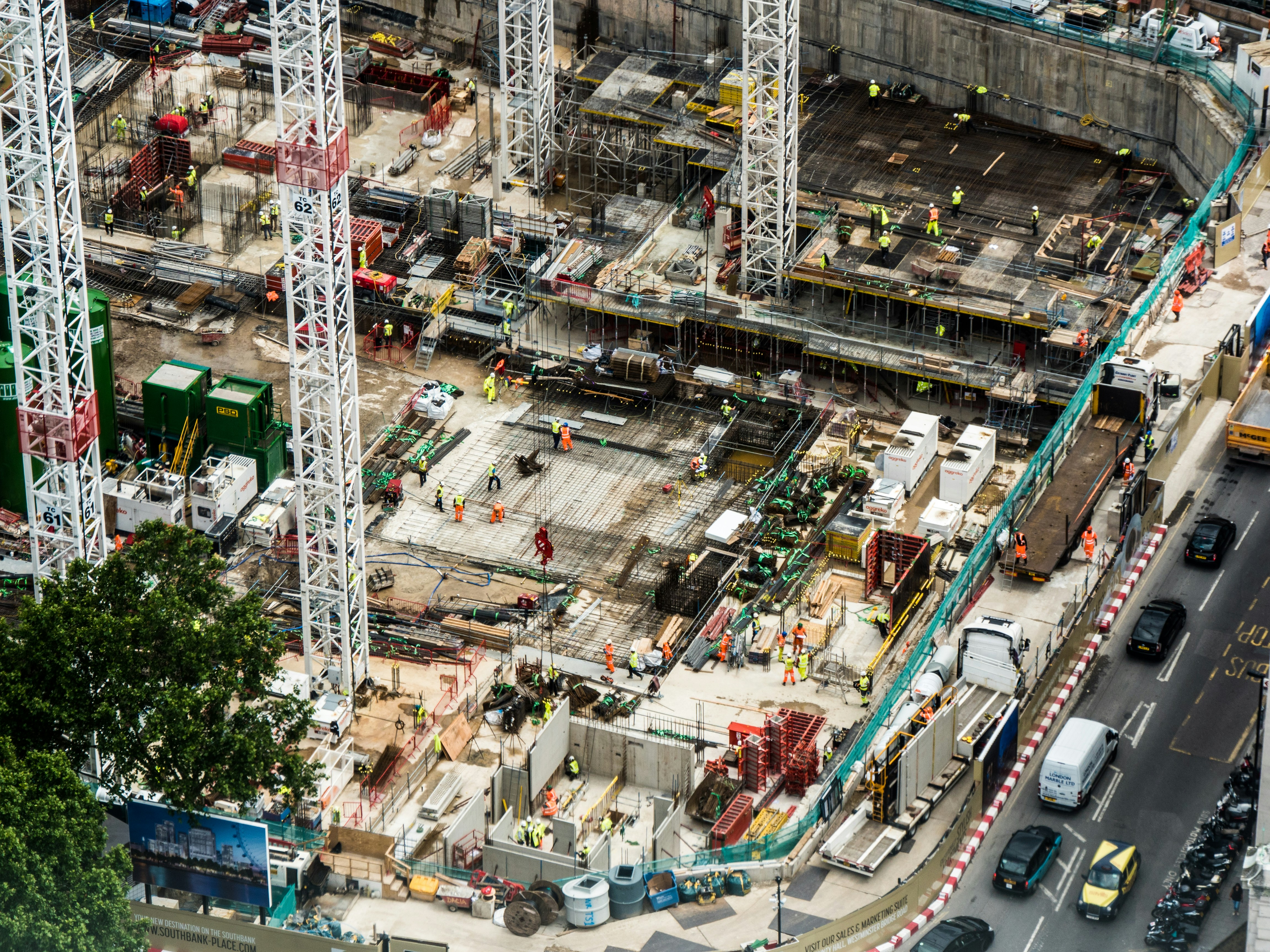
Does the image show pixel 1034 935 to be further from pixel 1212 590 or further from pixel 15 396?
pixel 15 396

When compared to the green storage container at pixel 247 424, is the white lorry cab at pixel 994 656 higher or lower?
higher

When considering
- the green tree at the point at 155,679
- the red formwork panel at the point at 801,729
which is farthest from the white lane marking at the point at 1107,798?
the green tree at the point at 155,679

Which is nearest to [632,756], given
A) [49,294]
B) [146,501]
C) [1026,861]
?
[1026,861]

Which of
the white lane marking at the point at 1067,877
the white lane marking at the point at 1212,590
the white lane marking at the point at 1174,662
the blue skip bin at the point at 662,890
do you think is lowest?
the blue skip bin at the point at 662,890

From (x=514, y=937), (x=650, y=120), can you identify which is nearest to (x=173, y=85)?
(x=650, y=120)

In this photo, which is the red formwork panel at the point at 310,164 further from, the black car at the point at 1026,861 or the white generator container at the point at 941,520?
the black car at the point at 1026,861

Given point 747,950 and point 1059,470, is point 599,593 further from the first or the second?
point 747,950

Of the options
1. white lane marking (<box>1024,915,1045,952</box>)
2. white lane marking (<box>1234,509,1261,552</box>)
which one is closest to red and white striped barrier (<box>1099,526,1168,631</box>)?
white lane marking (<box>1234,509,1261,552</box>)

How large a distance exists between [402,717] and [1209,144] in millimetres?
62119

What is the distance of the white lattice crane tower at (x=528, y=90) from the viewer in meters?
157

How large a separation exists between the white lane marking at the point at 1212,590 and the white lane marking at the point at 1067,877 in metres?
17.2

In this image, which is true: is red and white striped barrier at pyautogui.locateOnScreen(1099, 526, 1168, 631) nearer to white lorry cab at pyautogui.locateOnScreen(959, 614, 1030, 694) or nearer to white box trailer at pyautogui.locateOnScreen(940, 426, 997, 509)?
white lorry cab at pyautogui.locateOnScreen(959, 614, 1030, 694)

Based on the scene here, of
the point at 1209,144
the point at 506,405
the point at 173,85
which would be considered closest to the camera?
the point at 506,405

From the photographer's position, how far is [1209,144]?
515 ft
